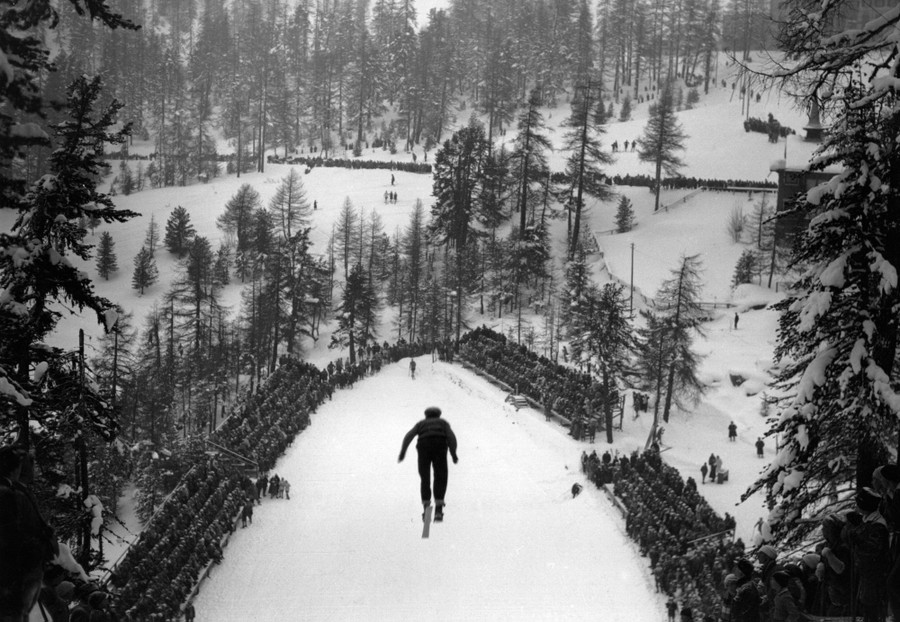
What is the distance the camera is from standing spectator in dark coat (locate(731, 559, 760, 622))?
9.80 m

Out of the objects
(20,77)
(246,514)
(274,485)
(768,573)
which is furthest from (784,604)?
(274,485)

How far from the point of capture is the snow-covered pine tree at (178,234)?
65125mm

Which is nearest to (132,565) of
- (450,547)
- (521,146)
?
(450,547)

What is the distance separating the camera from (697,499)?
25.4 m

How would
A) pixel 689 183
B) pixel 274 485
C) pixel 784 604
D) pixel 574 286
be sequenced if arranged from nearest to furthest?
pixel 784 604 < pixel 274 485 < pixel 574 286 < pixel 689 183

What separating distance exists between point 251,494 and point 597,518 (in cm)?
1049

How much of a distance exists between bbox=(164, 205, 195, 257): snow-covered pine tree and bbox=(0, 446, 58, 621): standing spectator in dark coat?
199 feet

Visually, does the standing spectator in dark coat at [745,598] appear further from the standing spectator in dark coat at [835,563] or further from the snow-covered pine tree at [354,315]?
the snow-covered pine tree at [354,315]

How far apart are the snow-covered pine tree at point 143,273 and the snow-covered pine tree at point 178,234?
13.3 feet

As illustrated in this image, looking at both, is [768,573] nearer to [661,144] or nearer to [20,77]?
[20,77]

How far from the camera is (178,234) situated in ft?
214

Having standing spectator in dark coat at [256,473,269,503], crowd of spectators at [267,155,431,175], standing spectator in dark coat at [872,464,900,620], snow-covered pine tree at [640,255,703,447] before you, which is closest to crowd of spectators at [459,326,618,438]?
snow-covered pine tree at [640,255,703,447]

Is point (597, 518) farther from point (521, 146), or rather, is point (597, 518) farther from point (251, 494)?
point (521, 146)

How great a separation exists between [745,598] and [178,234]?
61059 mm
